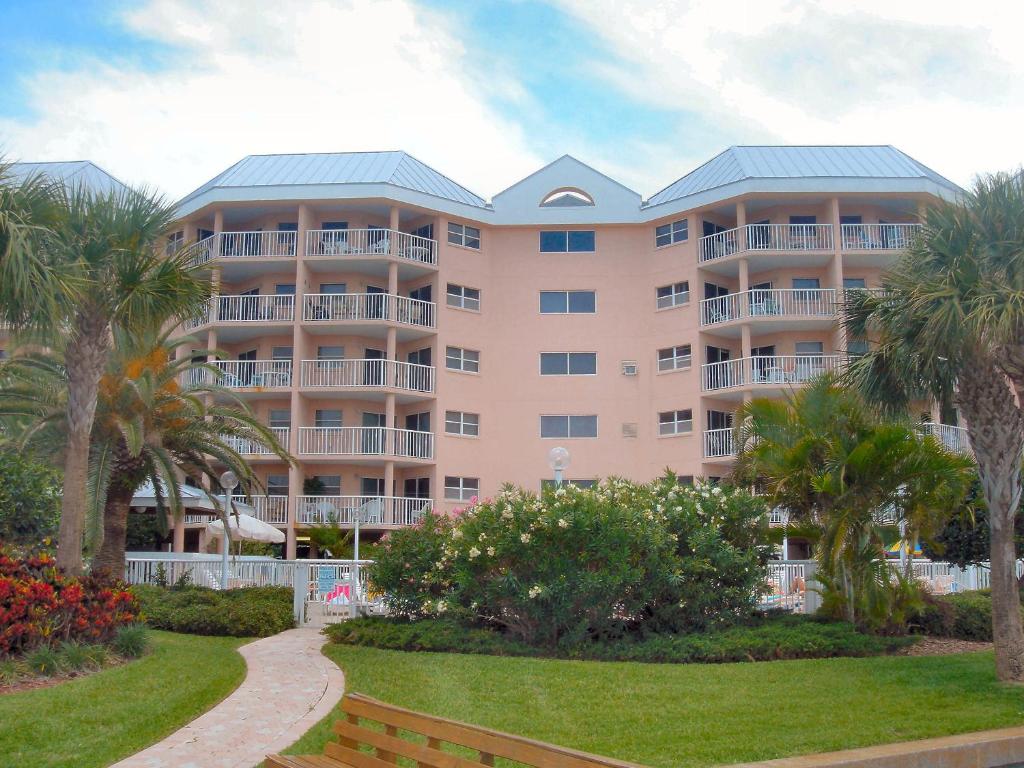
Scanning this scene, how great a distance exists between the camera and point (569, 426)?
39.7 m

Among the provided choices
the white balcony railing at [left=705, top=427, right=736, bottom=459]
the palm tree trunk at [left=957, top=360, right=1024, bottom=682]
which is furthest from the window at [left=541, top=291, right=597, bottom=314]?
the palm tree trunk at [left=957, top=360, right=1024, bottom=682]

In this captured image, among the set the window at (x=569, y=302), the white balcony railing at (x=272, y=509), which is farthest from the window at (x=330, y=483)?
the window at (x=569, y=302)

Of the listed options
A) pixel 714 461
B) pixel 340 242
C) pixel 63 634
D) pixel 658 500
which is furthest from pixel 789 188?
pixel 63 634

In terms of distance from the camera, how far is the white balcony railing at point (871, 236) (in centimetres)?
3850

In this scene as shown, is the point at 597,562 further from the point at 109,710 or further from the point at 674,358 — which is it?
the point at 674,358

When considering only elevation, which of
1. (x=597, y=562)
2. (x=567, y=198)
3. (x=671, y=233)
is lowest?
(x=597, y=562)

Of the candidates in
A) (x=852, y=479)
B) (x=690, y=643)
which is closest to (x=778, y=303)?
(x=852, y=479)

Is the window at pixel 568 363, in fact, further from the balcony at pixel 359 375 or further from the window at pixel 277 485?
the window at pixel 277 485

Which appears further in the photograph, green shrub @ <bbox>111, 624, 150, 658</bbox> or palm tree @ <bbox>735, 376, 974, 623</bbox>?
palm tree @ <bbox>735, 376, 974, 623</bbox>

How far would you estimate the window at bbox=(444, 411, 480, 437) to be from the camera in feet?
129

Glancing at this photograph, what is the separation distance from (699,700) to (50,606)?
798cm

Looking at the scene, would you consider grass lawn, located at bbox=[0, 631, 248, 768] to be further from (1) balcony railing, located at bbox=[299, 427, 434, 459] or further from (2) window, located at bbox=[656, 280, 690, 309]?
(2) window, located at bbox=[656, 280, 690, 309]

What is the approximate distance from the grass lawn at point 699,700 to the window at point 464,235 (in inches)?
1051

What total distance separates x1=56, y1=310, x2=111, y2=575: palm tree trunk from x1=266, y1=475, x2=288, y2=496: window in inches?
880
